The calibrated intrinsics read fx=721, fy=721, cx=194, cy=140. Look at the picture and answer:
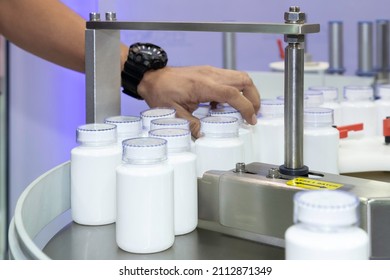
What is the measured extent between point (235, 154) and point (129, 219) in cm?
22

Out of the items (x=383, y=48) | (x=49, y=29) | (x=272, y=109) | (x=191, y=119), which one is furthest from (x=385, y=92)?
(x=383, y=48)

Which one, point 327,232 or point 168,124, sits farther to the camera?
point 168,124

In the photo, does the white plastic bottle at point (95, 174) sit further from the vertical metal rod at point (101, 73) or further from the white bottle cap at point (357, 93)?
the white bottle cap at point (357, 93)

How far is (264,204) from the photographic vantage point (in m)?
0.91

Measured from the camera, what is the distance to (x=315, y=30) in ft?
3.14

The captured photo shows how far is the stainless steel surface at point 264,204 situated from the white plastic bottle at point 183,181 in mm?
26

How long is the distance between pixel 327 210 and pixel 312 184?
0.81ft

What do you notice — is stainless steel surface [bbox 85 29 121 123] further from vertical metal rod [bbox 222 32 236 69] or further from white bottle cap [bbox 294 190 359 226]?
vertical metal rod [bbox 222 32 236 69]

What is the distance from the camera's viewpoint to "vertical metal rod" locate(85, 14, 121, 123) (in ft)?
3.79

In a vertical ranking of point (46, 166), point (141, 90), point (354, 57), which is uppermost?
point (354, 57)

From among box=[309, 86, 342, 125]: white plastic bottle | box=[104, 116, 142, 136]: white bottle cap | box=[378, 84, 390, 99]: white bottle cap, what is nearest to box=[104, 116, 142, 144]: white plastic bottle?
box=[104, 116, 142, 136]: white bottle cap

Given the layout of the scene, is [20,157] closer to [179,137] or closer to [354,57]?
[354,57]

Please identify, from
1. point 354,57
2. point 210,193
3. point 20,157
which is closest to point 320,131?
point 210,193

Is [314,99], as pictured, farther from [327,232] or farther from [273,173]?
[327,232]
